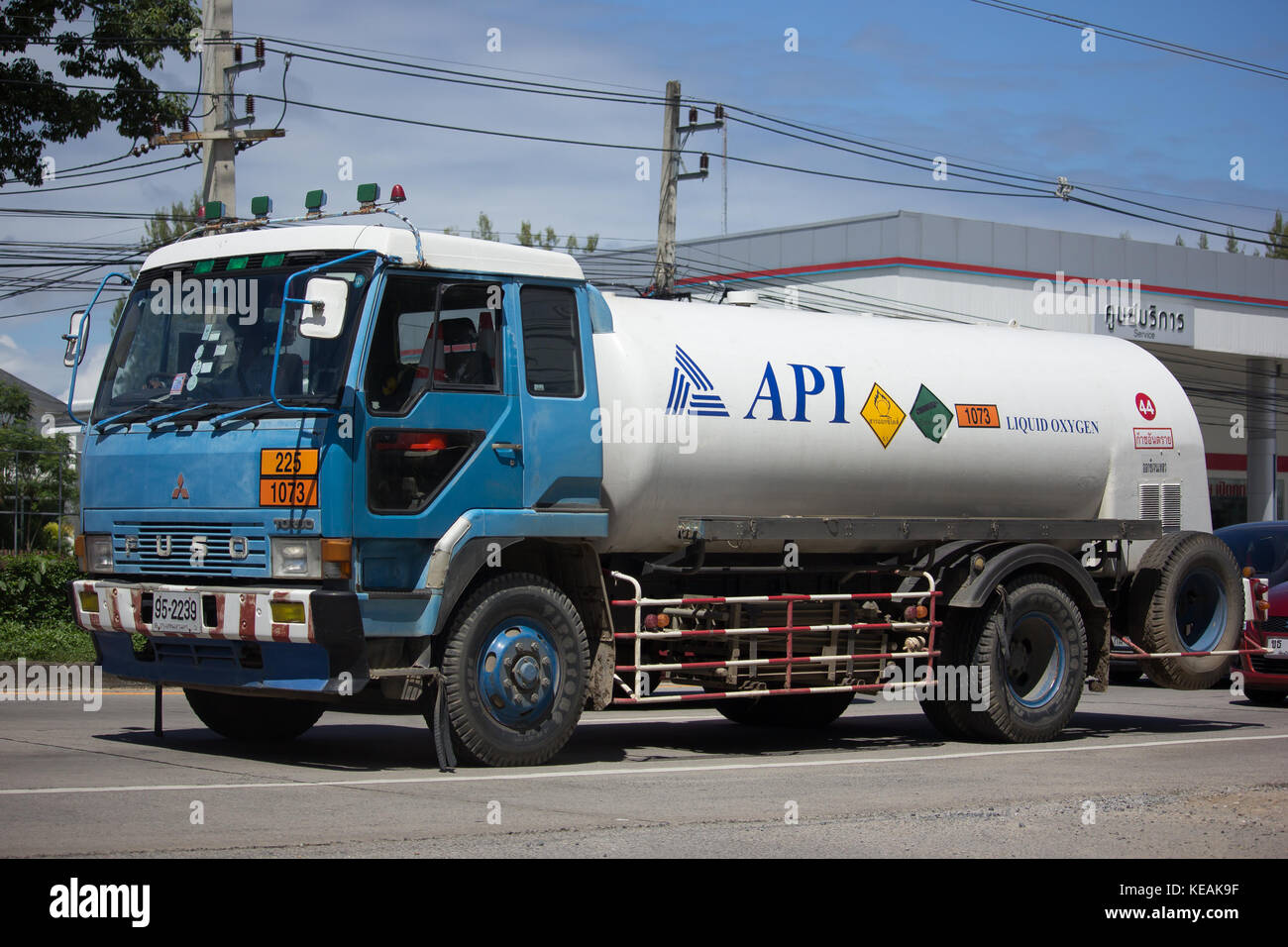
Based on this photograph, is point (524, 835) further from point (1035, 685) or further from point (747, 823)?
point (1035, 685)

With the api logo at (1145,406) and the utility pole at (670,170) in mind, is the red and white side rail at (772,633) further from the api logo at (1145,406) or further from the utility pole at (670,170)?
the utility pole at (670,170)

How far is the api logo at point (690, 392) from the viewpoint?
1051 cm

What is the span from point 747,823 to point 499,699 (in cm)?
220

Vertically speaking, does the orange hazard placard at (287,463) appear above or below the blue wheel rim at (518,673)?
above

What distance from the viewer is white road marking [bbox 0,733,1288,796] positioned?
27.6ft

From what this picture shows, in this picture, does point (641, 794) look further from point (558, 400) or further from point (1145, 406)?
point (1145, 406)

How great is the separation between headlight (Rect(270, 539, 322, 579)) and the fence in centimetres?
1133

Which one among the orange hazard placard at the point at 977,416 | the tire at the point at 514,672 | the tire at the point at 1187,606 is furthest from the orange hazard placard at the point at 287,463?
the tire at the point at 1187,606

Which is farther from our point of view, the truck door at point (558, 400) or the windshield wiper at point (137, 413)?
the truck door at point (558, 400)

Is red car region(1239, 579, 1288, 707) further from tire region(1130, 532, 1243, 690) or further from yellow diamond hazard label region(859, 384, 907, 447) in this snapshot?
yellow diamond hazard label region(859, 384, 907, 447)

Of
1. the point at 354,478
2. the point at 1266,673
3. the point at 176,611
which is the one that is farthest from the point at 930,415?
the point at 1266,673

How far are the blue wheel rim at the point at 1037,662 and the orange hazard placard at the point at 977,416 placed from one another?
152 centimetres

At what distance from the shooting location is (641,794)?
28.8 ft

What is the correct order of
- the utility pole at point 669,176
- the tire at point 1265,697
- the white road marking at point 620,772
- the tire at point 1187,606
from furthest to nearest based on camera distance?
the utility pole at point 669,176 → the tire at point 1265,697 → the tire at point 1187,606 → the white road marking at point 620,772
